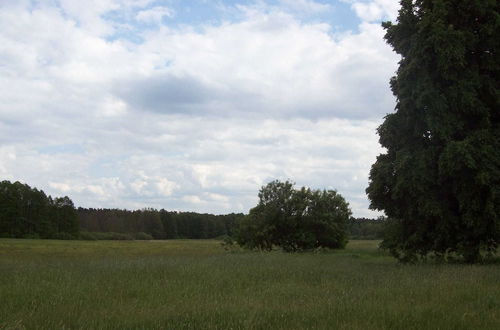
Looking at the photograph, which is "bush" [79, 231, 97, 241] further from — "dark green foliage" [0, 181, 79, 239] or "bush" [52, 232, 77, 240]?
"bush" [52, 232, 77, 240]

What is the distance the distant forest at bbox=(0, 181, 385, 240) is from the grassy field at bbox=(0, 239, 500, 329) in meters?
35.2

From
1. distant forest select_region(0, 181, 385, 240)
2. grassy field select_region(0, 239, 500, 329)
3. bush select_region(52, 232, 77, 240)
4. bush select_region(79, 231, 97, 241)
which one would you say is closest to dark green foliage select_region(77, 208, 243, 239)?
distant forest select_region(0, 181, 385, 240)

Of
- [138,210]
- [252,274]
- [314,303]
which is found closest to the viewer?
[314,303]

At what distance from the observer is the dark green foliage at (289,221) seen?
46.8 m

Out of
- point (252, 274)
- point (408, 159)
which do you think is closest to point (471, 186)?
point (408, 159)

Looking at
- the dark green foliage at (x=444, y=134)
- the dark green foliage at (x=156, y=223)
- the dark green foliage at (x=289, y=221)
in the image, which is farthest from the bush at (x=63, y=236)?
the dark green foliage at (x=444, y=134)

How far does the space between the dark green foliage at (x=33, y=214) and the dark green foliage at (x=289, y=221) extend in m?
66.1

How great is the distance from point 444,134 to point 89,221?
127872 mm

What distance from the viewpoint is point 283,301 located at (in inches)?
391

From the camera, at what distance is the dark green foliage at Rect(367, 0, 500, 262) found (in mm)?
17578

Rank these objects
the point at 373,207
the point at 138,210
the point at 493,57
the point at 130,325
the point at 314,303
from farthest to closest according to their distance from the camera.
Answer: the point at 138,210 → the point at 373,207 → the point at 493,57 → the point at 314,303 → the point at 130,325

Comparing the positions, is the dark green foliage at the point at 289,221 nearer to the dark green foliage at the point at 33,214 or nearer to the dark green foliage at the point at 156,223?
the dark green foliage at the point at 33,214

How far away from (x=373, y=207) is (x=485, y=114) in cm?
561

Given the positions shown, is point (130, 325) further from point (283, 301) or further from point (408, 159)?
point (408, 159)
